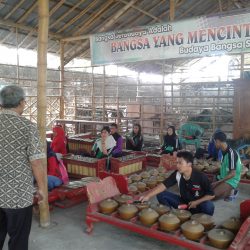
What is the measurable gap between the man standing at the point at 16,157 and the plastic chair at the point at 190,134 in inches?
254

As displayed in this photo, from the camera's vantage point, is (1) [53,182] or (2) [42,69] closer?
(2) [42,69]

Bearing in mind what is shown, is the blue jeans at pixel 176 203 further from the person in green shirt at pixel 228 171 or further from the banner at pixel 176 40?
the banner at pixel 176 40

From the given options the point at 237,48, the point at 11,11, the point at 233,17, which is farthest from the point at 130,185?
the point at 11,11

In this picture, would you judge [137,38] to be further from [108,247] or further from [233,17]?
[108,247]

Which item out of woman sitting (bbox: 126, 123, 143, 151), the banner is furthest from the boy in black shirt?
woman sitting (bbox: 126, 123, 143, 151)

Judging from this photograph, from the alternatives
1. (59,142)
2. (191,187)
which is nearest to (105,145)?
(59,142)

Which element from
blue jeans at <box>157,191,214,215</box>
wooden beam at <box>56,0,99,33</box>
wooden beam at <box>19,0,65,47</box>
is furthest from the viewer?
wooden beam at <box>56,0,99,33</box>

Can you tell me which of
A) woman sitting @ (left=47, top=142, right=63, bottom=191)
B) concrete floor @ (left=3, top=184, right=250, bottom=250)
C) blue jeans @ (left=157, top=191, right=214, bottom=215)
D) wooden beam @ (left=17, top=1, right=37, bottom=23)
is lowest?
concrete floor @ (left=3, top=184, right=250, bottom=250)

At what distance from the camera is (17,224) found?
2.57m

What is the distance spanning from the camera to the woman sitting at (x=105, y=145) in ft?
21.0

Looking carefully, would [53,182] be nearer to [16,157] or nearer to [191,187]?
[191,187]

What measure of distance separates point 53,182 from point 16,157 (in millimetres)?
2336

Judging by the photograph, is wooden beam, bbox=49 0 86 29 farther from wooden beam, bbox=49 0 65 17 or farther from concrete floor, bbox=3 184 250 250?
→ concrete floor, bbox=3 184 250 250

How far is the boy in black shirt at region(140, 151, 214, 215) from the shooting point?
143 inches
